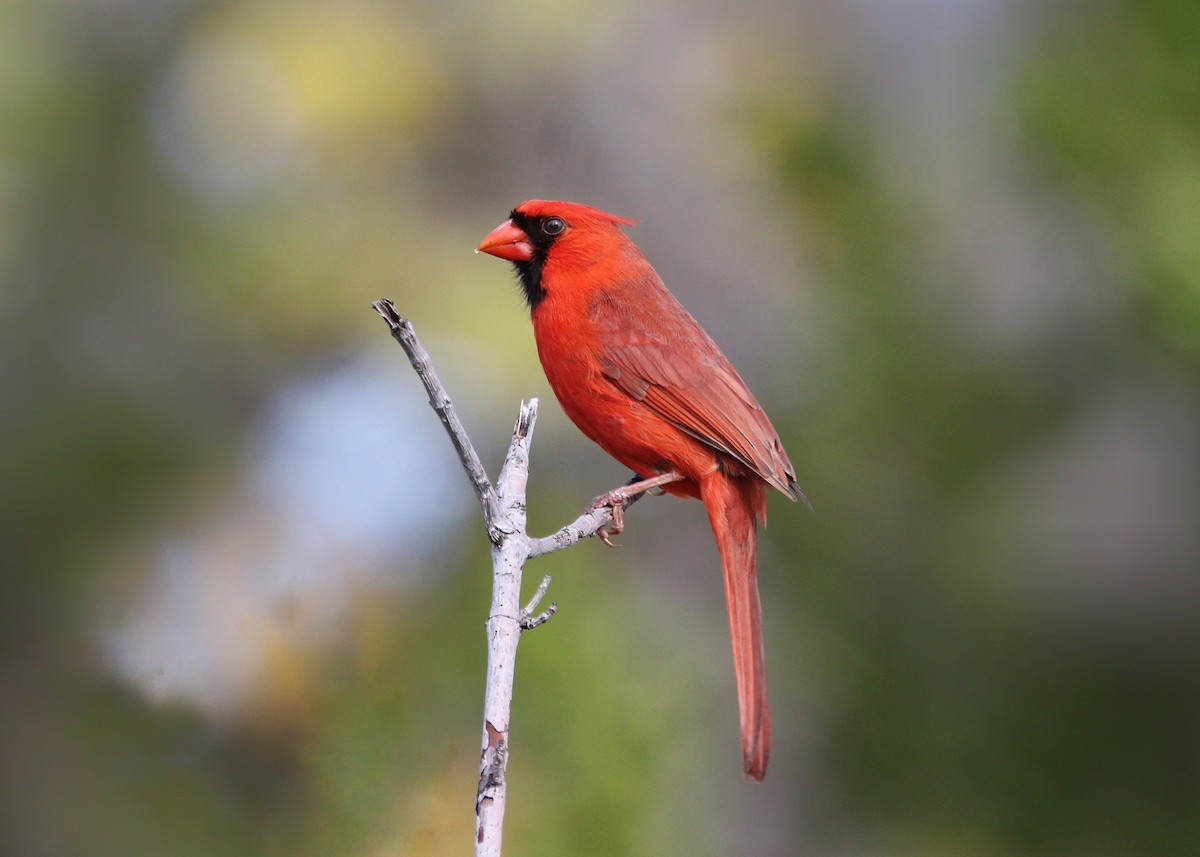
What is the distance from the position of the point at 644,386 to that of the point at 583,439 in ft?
3.82

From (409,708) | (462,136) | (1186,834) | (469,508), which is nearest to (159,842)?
(409,708)

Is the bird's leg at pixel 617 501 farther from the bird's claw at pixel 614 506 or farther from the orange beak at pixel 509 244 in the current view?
the orange beak at pixel 509 244

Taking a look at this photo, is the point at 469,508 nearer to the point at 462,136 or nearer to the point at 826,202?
the point at 462,136

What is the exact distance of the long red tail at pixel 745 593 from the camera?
6.51 feet

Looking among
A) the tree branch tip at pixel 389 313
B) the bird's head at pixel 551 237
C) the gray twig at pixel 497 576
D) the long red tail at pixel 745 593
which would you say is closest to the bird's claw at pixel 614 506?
the long red tail at pixel 745 593

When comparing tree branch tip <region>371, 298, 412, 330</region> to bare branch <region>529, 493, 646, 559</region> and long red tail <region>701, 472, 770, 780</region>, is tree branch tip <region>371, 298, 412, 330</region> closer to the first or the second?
bare branch <region>529, 493, 646, 559</region>

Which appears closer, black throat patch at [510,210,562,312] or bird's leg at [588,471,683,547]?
bird's leg at [588,471,683,547]

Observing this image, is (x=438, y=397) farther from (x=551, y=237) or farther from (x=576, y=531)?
(x=551, y=237)

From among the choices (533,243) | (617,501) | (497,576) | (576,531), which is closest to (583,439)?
(533,243)

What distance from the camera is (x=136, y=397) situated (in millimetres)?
3191

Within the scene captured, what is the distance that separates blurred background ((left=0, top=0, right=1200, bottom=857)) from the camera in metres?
2.86

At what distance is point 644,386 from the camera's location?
257cm

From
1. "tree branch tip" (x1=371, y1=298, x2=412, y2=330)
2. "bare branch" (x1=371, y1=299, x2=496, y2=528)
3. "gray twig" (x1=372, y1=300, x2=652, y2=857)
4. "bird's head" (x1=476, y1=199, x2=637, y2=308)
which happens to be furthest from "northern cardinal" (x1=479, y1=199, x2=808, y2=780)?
"tree branch tip" (x1=371, y1=298, x2=412, y2=330)

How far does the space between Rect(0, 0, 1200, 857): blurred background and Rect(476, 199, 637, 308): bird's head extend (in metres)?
0.54
